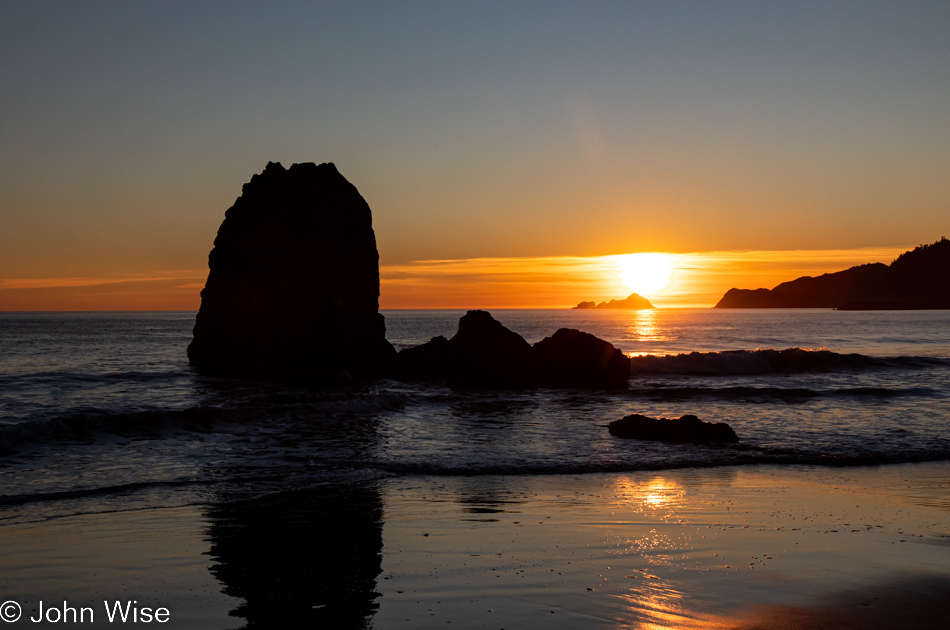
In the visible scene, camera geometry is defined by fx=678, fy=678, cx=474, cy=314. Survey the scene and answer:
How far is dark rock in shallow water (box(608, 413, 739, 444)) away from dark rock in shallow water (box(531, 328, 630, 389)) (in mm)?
14305

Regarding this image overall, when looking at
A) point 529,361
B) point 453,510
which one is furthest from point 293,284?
point 453,510

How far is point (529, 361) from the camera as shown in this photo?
113 ft

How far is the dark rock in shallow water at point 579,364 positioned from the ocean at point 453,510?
26.3 ft

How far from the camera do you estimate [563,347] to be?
34.8m

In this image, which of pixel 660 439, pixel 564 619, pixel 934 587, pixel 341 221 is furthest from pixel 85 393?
pixel 934 587

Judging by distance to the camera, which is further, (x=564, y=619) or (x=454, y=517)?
(x=454, y=517)

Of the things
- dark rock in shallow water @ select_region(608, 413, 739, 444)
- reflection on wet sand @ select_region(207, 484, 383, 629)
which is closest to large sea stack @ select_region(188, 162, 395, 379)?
dark rock in shallow water @ select_region(608, 413, 739, 444)

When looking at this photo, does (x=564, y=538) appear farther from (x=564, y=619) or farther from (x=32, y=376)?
(x=32, y=376)

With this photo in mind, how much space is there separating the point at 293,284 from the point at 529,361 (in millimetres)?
14394

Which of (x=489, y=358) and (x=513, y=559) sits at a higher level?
(x=489, y=358)

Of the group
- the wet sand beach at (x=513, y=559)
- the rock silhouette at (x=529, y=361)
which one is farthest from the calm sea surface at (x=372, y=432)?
the wet sand beach at (x=513, y=559)

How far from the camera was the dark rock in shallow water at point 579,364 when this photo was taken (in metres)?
33.4

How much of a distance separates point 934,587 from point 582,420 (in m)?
15.2

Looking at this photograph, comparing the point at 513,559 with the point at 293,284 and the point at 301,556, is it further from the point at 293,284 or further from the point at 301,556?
the point at 293,284
